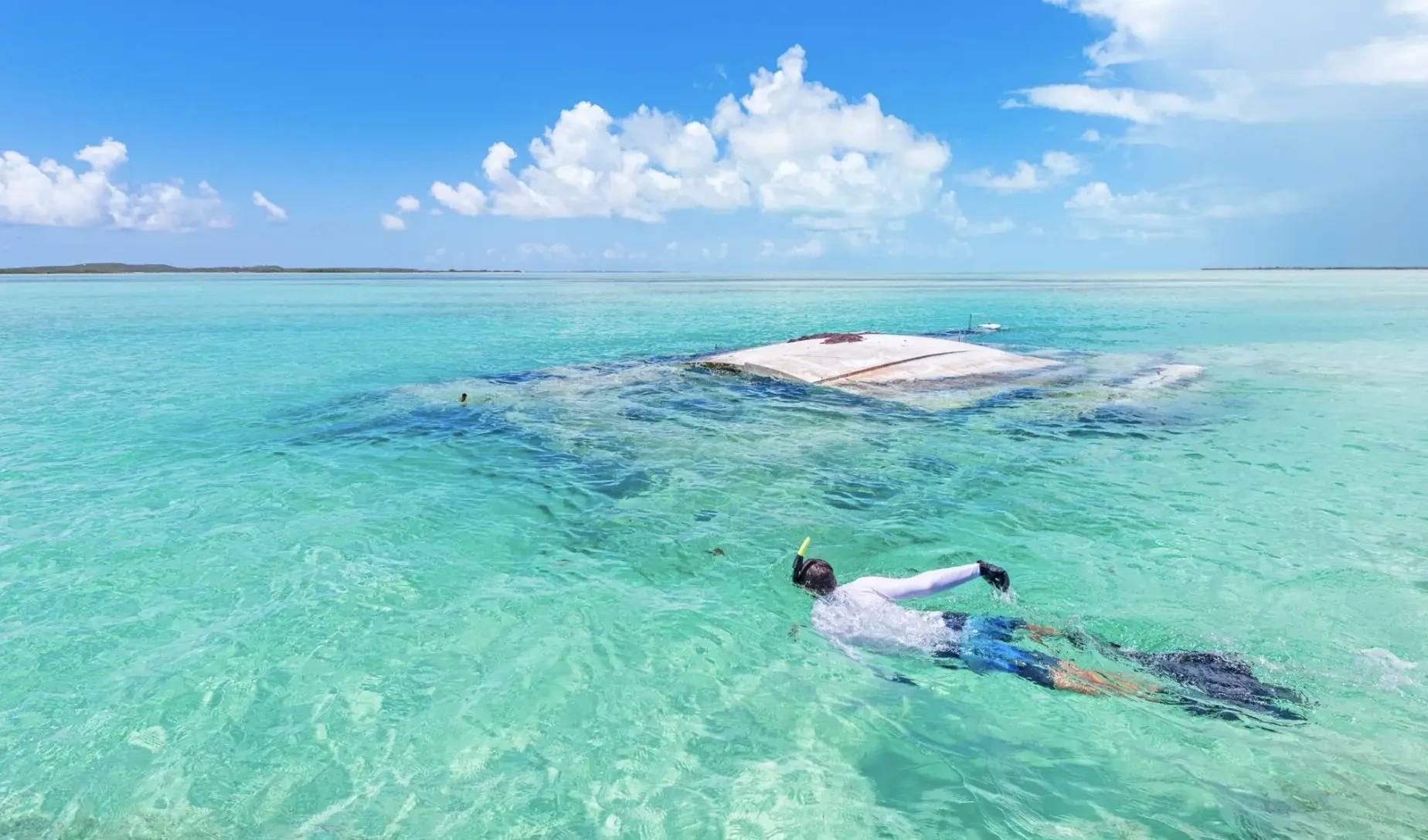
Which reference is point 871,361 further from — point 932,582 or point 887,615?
point 887,615

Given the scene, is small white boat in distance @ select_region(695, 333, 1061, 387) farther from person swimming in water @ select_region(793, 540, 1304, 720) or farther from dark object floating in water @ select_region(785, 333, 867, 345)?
person swimming in water @ select_region(793, 540, 1304, 720)

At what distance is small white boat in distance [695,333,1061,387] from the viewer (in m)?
21.3

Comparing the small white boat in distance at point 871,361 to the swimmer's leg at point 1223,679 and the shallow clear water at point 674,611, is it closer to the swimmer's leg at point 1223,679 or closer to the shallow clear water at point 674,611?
the shallow clear water at point 674,611

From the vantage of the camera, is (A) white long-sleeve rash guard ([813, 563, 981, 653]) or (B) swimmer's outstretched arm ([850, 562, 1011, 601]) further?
(B) swimmer's outstretched arm ([850, 562, 1011, 601])

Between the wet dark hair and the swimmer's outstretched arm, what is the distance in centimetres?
27

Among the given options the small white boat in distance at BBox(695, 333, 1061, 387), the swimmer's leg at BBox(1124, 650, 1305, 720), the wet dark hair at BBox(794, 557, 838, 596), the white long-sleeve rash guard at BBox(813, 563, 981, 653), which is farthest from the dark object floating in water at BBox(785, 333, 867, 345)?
the swimmer's leg at BBox(1124, 650, 1305, 720)

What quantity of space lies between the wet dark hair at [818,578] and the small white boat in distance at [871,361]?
42.9 ft

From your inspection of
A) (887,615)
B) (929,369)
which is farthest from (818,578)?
(929,369)

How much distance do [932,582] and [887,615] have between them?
2.21 ft

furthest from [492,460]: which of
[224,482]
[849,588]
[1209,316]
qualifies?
[1209,316]

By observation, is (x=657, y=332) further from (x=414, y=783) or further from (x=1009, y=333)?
(x=414, y=783)

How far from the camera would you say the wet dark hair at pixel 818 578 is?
798 cm

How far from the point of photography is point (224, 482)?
12.9 metres

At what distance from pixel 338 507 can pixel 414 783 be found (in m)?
7.32
